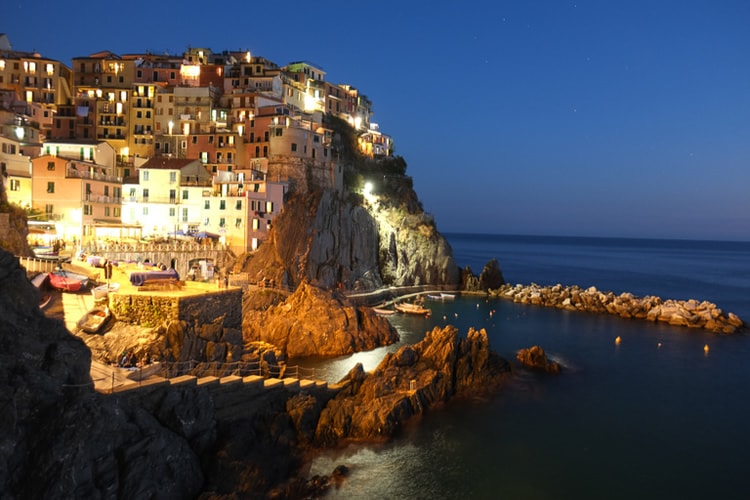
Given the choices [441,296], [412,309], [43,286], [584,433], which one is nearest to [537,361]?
[584,433]

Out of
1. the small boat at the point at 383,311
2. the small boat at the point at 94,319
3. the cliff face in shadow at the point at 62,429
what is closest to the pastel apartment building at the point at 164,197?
the small boat at the point at 383,311

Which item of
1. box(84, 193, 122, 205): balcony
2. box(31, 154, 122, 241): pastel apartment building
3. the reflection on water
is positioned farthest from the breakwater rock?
box(31, 154, 122, 241): pastel apartment building

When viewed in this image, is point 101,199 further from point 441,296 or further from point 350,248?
point 441,296

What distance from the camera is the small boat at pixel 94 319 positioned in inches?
1008

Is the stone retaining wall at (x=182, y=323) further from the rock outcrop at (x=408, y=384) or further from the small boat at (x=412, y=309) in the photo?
the small boat at (x=412, y=309)

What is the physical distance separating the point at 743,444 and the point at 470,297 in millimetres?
49031

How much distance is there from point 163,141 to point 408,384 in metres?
51.4

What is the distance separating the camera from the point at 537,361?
1560 inches

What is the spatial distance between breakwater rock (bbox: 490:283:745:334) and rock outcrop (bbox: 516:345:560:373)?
27.4m

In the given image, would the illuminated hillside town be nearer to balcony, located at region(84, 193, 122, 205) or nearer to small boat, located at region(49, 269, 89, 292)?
balcony, located at region(84, 193, 122, 205)

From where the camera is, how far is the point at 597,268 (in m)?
140

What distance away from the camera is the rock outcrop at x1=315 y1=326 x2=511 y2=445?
1017 inches

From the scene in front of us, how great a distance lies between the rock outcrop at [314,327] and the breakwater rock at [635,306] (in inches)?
1260

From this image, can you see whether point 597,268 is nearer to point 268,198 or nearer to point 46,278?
point 268,198
